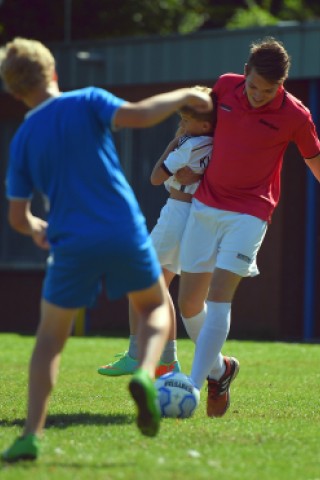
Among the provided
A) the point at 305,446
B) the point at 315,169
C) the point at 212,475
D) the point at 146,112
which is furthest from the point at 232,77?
the point at 212,475

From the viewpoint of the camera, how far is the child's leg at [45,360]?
18.1 feet

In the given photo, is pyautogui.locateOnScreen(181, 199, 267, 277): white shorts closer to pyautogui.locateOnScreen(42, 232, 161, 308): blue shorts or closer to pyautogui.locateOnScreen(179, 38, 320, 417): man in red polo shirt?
pyautogui.locateOnScreen(179, 38, 320, 417): man in red polo shirt

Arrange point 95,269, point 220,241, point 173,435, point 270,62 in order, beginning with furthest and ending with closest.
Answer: point 220,241 → point 270,62 → point 173,435 → point 95,269

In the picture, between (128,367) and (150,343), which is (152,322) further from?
(128,367)

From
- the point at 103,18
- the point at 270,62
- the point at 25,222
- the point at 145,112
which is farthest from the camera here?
the point at 103,18

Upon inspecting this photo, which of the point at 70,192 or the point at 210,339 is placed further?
the point at 210,339

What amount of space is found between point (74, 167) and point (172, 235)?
2231mm

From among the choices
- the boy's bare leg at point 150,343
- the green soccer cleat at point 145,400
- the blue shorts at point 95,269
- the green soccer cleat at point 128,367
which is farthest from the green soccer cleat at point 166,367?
the green soccer cleat at point 145,400

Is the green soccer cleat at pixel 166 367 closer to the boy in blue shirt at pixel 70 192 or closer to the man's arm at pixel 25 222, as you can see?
the boy in blue shirt at pixel 70 192

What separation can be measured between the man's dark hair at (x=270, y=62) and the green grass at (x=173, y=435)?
195 cm

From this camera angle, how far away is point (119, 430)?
6461 millimetres

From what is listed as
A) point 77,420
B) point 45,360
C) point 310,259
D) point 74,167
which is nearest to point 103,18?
point 310,259

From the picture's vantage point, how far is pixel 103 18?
90.9 feet

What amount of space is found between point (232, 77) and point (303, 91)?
32.3 feet
